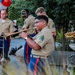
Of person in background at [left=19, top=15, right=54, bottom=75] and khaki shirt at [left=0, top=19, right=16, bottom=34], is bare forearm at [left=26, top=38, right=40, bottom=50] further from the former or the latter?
khaki shirt at [left=0, top=19, right=16, bottom=34]

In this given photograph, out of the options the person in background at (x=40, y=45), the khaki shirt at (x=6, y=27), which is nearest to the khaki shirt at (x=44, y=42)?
the person in background at (x=40, y=45)

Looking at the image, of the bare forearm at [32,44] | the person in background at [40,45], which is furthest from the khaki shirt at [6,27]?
the bare forearm at [32,44]

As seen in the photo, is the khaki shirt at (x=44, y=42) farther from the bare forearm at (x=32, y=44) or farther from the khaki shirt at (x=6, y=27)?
the khaki shirt at (x=6, y=27)

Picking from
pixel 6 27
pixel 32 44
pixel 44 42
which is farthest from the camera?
pixel 6 27

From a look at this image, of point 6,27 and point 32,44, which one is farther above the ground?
point 32,44

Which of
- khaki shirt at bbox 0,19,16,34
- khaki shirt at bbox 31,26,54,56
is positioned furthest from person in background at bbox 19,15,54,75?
khaki shirt at bbox 0,19,16,34

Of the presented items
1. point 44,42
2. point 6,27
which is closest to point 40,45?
point 44,42

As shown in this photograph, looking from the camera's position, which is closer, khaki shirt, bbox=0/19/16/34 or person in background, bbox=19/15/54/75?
person in background, bbox=19/15/54/75

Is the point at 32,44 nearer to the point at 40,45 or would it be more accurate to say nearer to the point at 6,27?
the point at 40,45

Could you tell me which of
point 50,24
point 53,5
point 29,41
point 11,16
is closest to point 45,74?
point 29,41

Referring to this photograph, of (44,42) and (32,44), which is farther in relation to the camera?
(44,42)

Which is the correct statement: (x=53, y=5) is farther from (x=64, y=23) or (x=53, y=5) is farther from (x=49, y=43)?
(x=49, y=43)

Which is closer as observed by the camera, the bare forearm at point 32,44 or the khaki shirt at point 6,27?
the bare forearm at point 32,44

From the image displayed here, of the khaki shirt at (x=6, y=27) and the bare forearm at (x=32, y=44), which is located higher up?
the bare forearm at (x=32, y=44)
